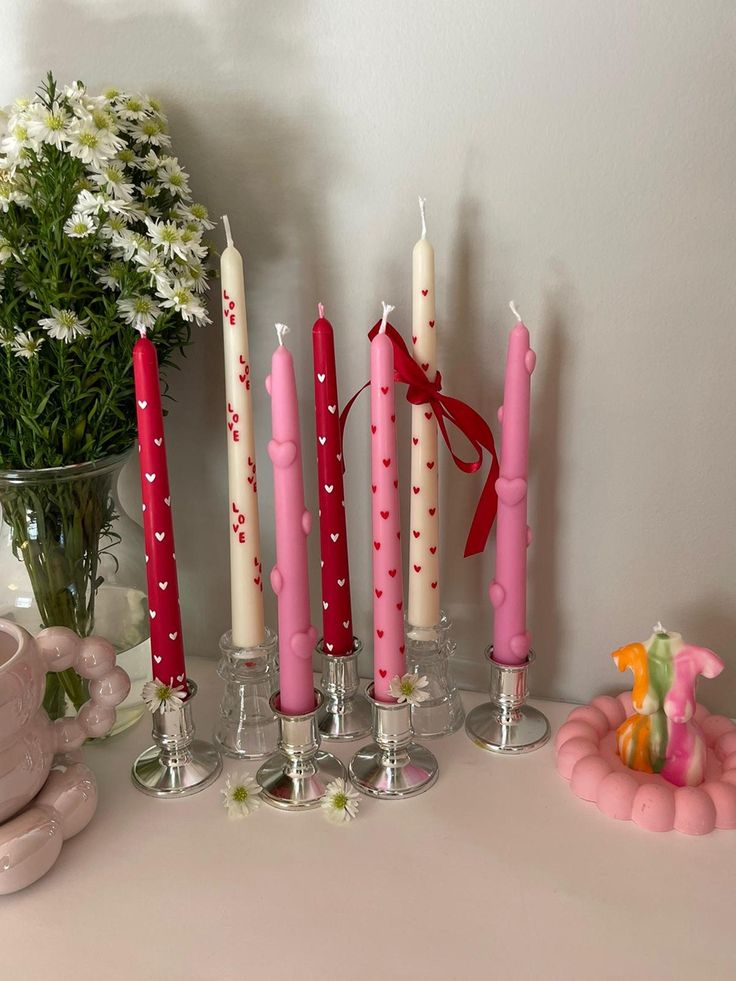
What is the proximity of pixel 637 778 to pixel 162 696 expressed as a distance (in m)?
0.33

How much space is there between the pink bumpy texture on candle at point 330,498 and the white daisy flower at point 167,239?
0.10 m

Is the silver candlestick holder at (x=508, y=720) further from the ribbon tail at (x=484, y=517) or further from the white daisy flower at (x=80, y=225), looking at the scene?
the white daisy flower at (x=80, y=225)

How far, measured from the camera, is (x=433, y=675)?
0.73 m

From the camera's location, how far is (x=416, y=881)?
57cm

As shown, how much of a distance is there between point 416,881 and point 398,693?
12 cm

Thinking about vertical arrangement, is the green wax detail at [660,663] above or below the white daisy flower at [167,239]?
below

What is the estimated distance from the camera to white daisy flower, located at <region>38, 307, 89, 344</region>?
62cm

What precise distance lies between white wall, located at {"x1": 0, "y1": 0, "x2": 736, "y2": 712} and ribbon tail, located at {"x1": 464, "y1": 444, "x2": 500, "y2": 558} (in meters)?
0.05

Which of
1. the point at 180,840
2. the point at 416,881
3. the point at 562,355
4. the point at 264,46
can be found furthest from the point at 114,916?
the point at 264,46

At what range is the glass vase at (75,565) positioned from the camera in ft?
2.20

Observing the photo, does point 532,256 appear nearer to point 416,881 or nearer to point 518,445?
point 518,445

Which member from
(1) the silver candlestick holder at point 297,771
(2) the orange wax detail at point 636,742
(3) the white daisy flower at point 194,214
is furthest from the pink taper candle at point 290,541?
(2) the orange wax detail at point 636,742

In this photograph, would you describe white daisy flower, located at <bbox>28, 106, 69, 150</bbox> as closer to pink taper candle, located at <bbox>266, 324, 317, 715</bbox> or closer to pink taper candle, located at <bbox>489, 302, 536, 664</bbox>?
pink taper candle, located at <bbox>266, 324, 317, 715</bbox>

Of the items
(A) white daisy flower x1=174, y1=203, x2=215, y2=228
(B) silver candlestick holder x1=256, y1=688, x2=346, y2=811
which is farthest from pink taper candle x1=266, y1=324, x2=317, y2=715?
(A) white daisy flower x1=174, y1=203, x2=215, y2=228
